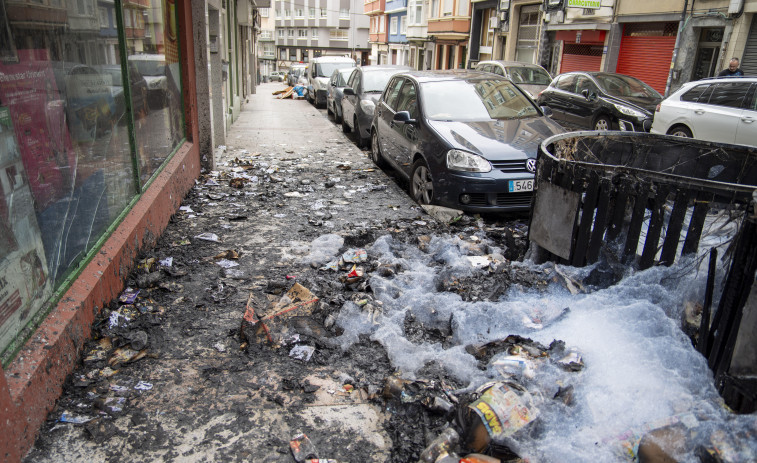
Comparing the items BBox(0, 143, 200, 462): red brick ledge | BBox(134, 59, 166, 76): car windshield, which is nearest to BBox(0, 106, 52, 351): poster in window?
BBox(0, 143, 200, 462): red brick ledge

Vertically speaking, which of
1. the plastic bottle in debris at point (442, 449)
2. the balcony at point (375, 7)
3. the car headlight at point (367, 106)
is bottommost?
the plastic bottle in debris at point (442, 449)

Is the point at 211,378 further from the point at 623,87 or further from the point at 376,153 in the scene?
the point at 623,87

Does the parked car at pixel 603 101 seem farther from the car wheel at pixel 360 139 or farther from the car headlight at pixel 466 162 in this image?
the car headlight at pixel 466 162

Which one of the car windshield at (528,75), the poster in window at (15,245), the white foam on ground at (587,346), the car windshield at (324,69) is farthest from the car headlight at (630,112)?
the car windshield at (324,69)

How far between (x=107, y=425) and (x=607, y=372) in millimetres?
2607

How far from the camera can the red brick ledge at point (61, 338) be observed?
2.31 m

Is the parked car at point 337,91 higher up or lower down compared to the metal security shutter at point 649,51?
lower down

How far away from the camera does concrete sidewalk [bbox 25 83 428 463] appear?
2574 millimetres

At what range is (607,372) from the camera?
2830 millimetres

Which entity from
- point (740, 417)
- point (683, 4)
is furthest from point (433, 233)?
point (683, 4)

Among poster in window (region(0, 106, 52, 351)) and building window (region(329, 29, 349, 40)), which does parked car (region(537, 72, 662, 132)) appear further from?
building window (region(329, 29, 349, 40))

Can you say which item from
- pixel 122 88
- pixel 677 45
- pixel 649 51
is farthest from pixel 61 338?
pixel 649 51

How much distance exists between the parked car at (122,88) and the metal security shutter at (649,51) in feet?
56.3

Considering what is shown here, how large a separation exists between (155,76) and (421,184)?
3.29 m
